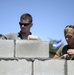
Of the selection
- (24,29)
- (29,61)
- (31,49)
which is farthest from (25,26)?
(29,61)

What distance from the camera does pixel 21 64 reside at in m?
3.97

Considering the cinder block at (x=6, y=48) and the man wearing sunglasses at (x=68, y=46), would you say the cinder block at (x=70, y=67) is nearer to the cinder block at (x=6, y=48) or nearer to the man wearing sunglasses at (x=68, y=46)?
the man wearing sunglasses at (x=68, y=46)

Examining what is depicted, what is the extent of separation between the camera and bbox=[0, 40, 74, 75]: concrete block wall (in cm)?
395

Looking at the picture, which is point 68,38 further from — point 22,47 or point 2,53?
point 2,53

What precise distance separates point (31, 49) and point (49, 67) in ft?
1.29

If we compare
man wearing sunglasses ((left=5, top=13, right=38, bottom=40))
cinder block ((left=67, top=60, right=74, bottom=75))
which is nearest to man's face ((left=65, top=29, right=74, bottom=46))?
cinder block ((left=67, top=60, right=74, bottom=75))

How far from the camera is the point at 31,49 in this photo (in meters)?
4.10

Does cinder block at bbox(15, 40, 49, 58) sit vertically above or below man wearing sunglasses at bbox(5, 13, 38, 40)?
below

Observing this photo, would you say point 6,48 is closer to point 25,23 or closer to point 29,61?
point 29,61

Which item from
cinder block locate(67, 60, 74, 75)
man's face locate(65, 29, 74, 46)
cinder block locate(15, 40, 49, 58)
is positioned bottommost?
cinder block locate(67, 60, 74, 75)

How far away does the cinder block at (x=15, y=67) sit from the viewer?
3918 millimetres

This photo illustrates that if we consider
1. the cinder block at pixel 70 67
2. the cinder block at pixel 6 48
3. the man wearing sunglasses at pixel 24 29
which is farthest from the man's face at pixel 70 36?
the cinder block at pixel 6 48

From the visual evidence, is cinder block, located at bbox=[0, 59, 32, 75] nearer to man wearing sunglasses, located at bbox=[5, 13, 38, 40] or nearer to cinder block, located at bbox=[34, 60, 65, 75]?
cinder block, located at bbox=[34, 60, 65, 75]

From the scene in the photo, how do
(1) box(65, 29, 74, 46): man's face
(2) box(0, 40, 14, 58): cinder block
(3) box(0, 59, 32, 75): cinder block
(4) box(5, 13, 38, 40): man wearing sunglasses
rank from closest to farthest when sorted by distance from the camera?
(3) box(0, 59, 32, 75): cinder block < (2) box(0, 40, 14, 58): cinder block < (1) box(65, 29, 74, 46): man's face < (4) box(5, 13, 38, 40): man wearing sunglasses
